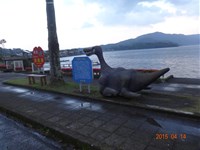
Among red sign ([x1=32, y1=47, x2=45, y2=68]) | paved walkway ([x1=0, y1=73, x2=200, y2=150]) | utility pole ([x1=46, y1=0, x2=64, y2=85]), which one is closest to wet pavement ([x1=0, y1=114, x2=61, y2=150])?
paved walkway ([x1=0, y1=73, x2=200, y2=150])

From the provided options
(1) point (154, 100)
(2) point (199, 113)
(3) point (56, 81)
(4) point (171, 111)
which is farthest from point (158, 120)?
(3) point (56, 81)

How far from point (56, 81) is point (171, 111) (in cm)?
601

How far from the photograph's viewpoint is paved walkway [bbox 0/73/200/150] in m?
3.03

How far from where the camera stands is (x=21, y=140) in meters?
3.55

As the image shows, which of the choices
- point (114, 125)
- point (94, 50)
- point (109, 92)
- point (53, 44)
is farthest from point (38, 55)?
point (114, 125)

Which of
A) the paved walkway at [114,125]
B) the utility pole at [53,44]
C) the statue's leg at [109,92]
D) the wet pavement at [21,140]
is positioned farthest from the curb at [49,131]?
the utility pole at [53,44]

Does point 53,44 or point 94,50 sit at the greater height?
point 53,44

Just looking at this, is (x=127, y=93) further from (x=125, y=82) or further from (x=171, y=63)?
(x=171, y=63)

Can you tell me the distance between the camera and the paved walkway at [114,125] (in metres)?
3.03

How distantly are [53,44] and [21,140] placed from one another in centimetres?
570

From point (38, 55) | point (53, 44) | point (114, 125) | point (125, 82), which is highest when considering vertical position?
point (53, 44)

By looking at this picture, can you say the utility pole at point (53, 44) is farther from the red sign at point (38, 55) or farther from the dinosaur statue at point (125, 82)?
the dinosaur statue at point (125, 82)

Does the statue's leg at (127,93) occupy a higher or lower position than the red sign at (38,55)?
lower

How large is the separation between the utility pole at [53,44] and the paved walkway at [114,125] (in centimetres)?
294
